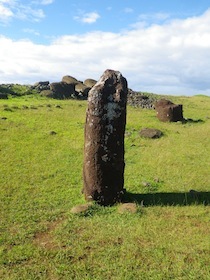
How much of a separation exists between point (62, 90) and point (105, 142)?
100ft

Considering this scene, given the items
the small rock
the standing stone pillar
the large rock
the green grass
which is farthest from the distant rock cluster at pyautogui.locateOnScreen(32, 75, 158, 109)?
the small rock

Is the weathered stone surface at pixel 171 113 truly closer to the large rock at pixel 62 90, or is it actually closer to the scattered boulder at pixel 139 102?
the scattered boulder at pixel 139 102

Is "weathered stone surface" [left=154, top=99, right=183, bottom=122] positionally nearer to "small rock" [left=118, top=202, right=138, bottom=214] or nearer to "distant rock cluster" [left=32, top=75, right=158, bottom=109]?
"distant rock cluster" [left=32, top=75, right=158, bottom=109]

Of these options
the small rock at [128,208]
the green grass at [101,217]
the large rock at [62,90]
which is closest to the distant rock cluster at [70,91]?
the large rock at [62,90]

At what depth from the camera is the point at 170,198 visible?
12.2 meters

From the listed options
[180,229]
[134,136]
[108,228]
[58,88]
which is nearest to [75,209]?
[108,228]

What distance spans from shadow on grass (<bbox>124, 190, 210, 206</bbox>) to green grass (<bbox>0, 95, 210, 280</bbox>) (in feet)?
0.11

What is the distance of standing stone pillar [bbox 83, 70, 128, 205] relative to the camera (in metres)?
11.4

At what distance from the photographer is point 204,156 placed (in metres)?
18.2

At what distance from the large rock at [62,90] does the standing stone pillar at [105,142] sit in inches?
1125

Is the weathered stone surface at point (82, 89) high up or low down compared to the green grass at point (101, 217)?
up

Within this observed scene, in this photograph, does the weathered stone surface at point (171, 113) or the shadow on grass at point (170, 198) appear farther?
the weathered stone surface at point (171, 113)

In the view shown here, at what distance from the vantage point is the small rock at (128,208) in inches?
426

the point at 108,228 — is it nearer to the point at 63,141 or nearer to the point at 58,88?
the point at 63,141
